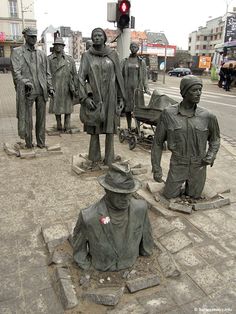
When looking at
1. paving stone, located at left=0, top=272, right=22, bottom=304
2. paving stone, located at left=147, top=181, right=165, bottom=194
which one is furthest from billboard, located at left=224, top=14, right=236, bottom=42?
paving stone, located at left=0, top=272, right=22, bottom=304

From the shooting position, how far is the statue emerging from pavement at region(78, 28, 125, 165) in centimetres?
491

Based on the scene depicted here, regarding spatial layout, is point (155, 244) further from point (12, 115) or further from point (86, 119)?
point (12, 115)

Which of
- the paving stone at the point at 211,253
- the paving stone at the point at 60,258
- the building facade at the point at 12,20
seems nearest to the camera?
the paving stone at the point at 60,258

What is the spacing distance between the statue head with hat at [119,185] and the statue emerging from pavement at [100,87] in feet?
8.02

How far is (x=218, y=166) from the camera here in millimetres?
6203

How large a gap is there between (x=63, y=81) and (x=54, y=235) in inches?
220

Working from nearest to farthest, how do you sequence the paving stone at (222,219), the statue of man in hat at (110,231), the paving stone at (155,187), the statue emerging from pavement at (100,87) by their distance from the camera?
the statue of man in hat at (110,231), the paving stone at (222,219), the paving stone at (155,187), the statue emerging from pavement at (100,87)

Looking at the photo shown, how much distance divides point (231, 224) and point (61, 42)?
19.6 ft

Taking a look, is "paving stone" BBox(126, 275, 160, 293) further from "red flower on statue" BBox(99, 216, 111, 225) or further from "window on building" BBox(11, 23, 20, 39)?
"window on building" BBox(11, 23, 20, 39)

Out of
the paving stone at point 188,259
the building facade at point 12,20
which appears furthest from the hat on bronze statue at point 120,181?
the building facade at point 12,20

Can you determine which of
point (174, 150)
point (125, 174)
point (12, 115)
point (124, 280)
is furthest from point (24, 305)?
point (12, 115)

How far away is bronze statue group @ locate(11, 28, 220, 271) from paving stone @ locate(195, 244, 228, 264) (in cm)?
58

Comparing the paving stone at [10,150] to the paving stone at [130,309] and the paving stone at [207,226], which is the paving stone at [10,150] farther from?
the paving stone at [130,309]

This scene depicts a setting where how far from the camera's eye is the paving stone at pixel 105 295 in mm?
2566
